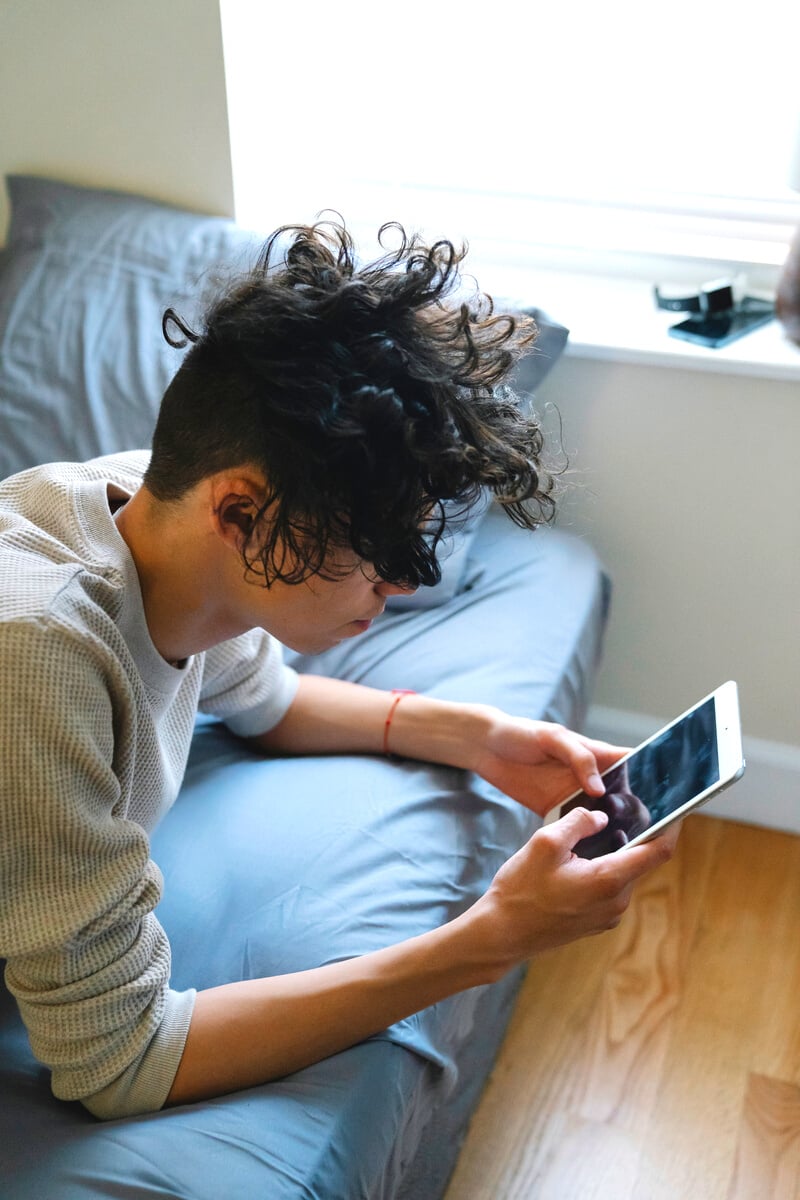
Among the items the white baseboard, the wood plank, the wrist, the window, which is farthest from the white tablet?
the window

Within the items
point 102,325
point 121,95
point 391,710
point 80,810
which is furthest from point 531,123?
point 80,810

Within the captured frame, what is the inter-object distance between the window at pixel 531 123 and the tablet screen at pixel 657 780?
3.11 ft

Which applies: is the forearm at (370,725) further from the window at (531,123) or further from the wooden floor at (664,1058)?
the window at (531,123)

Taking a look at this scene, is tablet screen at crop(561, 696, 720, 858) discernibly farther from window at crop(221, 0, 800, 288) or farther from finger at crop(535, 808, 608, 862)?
window at crop(221, 0, 800, 288)

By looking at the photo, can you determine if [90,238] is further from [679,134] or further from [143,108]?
[679,134]

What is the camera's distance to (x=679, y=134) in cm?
172

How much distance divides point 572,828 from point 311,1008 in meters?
0.25

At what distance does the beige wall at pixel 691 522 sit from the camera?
1.56m

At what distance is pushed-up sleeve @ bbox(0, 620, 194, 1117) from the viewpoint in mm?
743

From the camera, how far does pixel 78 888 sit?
0.77 meters

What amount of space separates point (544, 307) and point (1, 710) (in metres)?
1.11

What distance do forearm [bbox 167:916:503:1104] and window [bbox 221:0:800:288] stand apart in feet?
4.00

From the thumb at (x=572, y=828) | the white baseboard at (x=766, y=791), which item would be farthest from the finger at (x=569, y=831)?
the white baseboard at (x=766, y=791)

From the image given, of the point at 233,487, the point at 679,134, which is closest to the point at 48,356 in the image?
the point at 233,487
